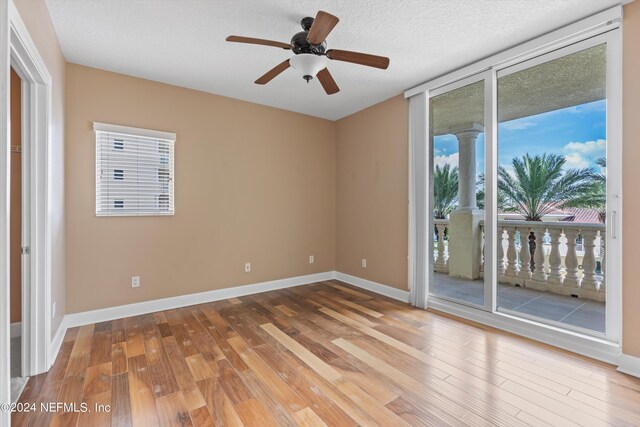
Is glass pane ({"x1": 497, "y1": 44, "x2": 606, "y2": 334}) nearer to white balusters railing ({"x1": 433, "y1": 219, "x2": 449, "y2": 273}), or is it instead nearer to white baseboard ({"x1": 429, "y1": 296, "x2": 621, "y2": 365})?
white baseboard ({"x1": 429, "y1": 296, "x2": 621, "y2": 365})

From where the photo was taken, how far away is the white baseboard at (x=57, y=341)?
7.61ft

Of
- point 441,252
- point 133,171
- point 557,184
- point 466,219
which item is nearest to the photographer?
point 557,184

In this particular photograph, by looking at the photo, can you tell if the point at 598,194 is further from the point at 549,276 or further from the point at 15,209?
the point at 15,209

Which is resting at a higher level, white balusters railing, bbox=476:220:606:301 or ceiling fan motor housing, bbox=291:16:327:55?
ceiling fan motor housing, bbox=291:16:327:55

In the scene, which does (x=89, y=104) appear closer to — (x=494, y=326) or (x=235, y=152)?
(x=235, y=152)

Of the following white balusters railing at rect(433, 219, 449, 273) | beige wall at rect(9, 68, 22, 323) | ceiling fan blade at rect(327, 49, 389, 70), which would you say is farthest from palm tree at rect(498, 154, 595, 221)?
beige wall at rect(9, 68, 22, 323)

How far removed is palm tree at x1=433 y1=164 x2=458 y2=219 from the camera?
12.5ft

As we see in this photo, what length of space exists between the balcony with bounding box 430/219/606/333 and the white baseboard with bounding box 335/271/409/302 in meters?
0.42

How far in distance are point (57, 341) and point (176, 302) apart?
1.19 meters

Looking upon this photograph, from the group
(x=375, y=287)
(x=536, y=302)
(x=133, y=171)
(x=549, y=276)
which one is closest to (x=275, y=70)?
(x=133, y=171)

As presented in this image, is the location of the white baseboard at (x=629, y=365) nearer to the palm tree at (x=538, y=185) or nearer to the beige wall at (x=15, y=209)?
the palm tree at (x=538, y=185)

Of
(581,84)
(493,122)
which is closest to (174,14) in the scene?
(493,122)

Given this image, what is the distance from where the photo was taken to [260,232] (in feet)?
14.3

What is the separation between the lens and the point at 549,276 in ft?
12.0
